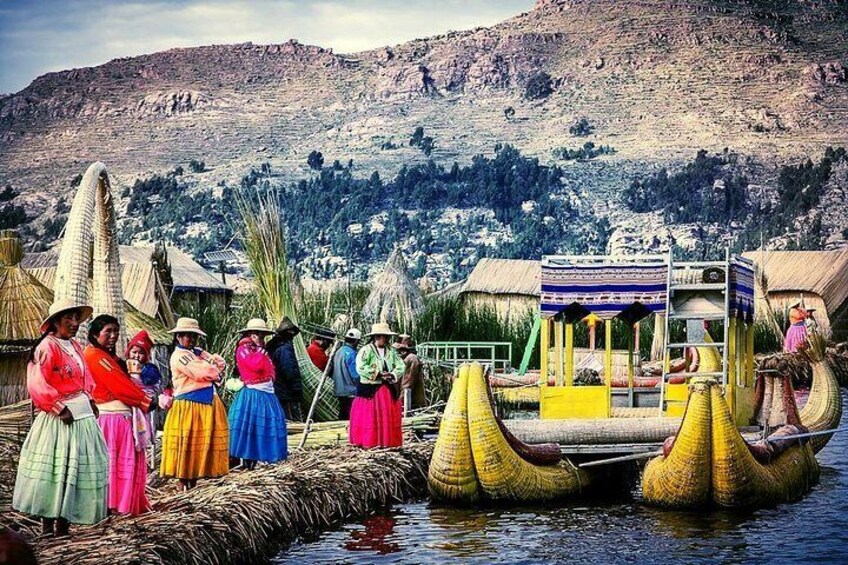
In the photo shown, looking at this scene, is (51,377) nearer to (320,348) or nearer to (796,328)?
(320,348)

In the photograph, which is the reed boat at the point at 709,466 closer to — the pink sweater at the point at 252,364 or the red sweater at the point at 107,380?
the pink sweater at the point at 252,364

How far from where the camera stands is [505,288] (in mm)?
42531

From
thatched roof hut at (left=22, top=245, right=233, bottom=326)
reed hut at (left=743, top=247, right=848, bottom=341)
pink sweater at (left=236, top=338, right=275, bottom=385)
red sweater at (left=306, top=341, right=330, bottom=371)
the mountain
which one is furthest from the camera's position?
the mountain

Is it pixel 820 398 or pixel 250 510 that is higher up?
pixel 820 398

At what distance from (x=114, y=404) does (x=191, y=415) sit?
1571mm

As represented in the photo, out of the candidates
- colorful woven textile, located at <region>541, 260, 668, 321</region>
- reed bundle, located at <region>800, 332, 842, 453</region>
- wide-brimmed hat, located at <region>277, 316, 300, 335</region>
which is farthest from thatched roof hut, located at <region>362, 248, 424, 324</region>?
wide-brimmed hat, located at <region>277, 316, 300, 335</region>

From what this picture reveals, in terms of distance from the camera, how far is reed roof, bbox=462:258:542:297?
42.2m


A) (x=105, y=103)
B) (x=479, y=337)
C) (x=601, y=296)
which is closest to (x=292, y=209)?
(x=105, y=103)

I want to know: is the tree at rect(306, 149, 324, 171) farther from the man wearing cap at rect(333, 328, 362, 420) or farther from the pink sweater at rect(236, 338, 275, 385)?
the pink sweater at rect(236, 338, 275, 385)

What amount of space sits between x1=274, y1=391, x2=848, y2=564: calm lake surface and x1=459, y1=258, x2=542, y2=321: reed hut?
27.3 m

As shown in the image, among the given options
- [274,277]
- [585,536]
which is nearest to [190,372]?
[585,536]

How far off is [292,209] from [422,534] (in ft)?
298

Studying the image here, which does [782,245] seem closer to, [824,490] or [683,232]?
[683,232]

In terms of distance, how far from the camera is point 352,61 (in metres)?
148
